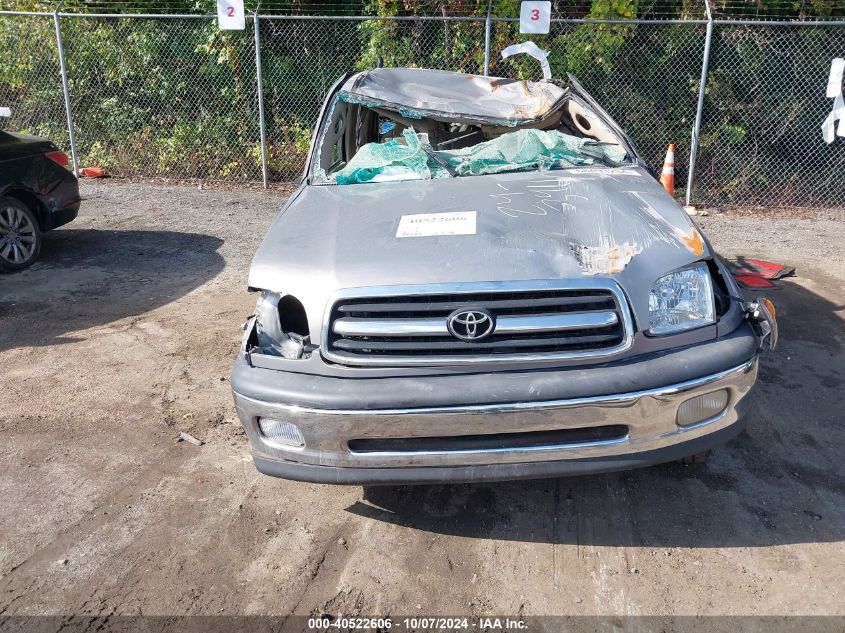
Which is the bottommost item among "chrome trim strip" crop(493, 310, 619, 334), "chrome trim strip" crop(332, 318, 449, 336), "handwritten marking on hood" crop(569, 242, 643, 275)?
"chrome trim strip" crop(332, 318, 449, 336)

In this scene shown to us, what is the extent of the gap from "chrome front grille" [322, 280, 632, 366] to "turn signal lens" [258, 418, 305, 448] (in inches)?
12.8

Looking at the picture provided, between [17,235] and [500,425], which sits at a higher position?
[500,425]

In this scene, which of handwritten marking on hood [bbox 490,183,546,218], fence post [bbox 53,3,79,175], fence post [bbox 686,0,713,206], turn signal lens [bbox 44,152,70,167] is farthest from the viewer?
fence post [bbox 53,3,79,175]

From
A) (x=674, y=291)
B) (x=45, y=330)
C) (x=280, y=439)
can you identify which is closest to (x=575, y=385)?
(x=674, y=291)

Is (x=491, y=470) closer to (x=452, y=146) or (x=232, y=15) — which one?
(x=452, y=146)

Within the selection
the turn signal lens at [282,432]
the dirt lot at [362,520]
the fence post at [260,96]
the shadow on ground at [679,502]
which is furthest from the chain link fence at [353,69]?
the turn signal lens at [282,432]

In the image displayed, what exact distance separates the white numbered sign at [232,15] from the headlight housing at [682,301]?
8.67 metres

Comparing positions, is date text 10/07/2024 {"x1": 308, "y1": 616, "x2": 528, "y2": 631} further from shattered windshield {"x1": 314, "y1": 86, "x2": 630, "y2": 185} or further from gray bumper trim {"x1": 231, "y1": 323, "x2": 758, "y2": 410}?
shattered windshield {"x1": 314, "y1": 86, "x2": 630, "y2": 185}

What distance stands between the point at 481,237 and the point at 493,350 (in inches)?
22.4

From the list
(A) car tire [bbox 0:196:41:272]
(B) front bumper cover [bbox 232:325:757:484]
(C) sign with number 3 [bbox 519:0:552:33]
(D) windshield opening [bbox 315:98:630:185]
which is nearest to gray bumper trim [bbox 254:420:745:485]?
(B) front bumper cover [bbox 232:325:757:484]

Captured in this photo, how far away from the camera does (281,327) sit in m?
3.11

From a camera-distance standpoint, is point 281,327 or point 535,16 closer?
point 281,327

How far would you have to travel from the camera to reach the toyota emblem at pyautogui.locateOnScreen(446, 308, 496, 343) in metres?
2.86


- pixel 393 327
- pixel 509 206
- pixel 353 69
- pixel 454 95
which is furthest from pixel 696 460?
pixel 353 69
